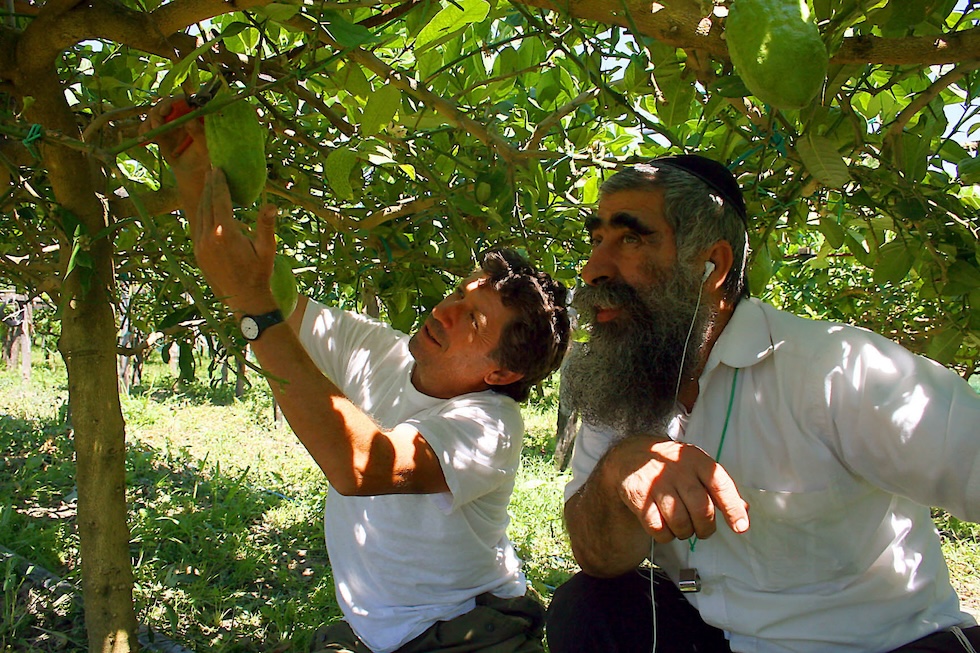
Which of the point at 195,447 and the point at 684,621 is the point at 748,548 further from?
the point at 195,447

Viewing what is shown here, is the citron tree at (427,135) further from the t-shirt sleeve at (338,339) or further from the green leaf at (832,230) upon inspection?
the t-shirt sleeve at (338,339)

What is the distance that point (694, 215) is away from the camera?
1827 millimetres

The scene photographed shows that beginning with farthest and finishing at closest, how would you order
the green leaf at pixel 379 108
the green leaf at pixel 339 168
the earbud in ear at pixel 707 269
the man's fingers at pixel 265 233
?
the earbud in ear at pixel 707 269
the green leaf at pixel 339 168
the green leaf at pixel 379 108
the man's fingers at pixel 265 233

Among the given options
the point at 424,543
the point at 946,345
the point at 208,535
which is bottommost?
the point at 208,535

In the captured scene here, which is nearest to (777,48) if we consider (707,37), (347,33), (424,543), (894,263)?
(707,37)

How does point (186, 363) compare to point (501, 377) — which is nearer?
point (186, 363)

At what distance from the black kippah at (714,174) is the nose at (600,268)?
0.26 m

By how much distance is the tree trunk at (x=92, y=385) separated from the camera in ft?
4.47

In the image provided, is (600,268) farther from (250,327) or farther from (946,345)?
(250,327)

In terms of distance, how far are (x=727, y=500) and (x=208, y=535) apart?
3268 millimetres

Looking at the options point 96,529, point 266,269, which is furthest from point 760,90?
point 96,529

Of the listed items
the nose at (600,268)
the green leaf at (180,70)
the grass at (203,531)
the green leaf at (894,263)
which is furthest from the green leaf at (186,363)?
the green leaf at (894,263)

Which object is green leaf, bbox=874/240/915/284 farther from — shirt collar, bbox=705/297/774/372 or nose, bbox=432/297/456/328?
nose, bbox=432/297/456/328

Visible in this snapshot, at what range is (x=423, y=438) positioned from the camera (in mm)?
1657
